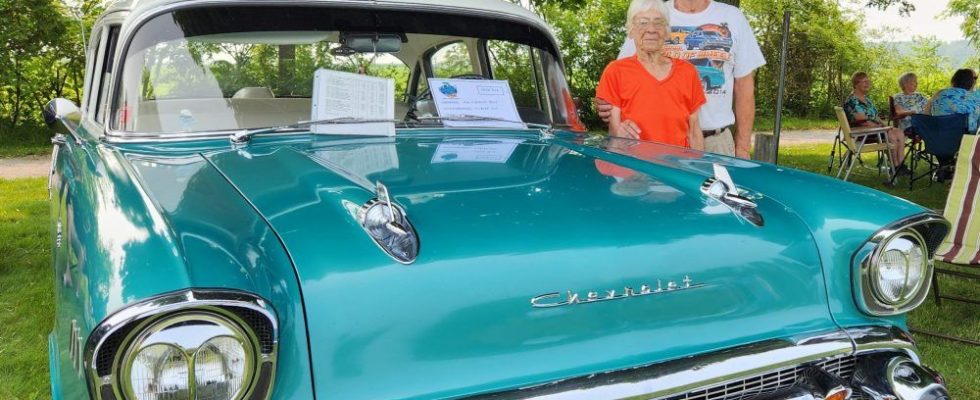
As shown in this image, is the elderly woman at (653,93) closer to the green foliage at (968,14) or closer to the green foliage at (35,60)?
the green foliage at (35,60)

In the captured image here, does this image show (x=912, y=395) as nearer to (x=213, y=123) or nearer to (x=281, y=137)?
(x=281, y=137)

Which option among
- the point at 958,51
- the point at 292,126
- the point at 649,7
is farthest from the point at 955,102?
the point at 958,51

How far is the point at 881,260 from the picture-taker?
2.10 meters

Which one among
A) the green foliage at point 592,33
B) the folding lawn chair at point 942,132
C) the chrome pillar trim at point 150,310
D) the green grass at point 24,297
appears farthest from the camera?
the green foliage at point 592,33

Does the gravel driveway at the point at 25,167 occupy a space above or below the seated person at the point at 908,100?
above

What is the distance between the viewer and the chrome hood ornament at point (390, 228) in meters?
1.63

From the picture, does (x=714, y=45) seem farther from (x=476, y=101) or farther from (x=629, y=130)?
(x=476, y=101)

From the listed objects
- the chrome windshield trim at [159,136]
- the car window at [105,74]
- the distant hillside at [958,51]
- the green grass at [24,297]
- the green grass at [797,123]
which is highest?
the car window at [105,74]

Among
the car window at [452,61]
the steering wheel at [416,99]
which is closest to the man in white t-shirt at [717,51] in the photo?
the car window at [452,61]

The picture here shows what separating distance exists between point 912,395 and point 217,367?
1655mm

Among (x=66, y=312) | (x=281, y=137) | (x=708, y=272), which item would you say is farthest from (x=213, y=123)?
(x=708, y=272)

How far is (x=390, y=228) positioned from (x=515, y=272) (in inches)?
10.7

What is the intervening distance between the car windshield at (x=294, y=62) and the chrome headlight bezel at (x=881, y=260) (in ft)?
4.88

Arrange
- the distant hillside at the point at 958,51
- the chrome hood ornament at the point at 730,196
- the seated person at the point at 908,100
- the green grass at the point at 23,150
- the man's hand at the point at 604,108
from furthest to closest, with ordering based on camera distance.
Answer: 1. the distant hillside at the point at 958,51
2. the green grass at the point at 23,150
3. the seated person at the point at 908,100
4. the man's hand at the point at 604,108
5. the chrome hood ornament at the point at 730,196
